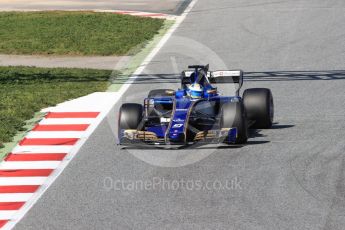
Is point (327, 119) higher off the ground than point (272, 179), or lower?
higher

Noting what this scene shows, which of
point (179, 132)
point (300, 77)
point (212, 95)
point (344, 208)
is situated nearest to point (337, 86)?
point (300, 77)

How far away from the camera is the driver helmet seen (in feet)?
70.1

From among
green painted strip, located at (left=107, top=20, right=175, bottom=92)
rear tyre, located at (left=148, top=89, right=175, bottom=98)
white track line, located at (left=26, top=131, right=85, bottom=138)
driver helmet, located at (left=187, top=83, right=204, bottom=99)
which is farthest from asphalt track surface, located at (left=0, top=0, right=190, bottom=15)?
driver helmet, located at (left=187, top=83, right=204, bottom=99)

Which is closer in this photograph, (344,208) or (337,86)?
(344,208)

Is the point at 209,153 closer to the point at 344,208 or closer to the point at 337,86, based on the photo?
the point at 344,208

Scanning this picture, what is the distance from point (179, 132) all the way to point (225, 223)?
14.8 ft

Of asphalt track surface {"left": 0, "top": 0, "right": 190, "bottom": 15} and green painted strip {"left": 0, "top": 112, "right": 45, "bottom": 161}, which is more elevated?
asphalt track surface {"left": 0, "top": 0, "right": 190, "bottom": 15}

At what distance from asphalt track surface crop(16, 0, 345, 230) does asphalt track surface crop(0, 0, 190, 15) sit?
1316 centimetres

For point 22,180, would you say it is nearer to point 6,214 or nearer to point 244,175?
point 6,214

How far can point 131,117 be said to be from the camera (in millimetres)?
20625

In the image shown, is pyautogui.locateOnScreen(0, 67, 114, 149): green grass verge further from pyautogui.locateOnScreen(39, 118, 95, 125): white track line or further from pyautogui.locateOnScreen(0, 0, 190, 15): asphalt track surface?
pyautogui.locateOnScreen(0, 0, 190, 15): asphalt track surface

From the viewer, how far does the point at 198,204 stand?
16.7 m

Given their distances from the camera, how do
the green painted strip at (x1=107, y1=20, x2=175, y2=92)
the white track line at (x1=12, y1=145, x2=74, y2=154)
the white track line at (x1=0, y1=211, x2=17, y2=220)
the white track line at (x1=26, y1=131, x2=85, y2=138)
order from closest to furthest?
the white track line at (x1=0, y1=211, x2=17, y2=220), the white track line at (x1=12, y1=145, x2=74, y2=154), the white track line at (x1=26, y1=131, x2=85, y2=138), the green painted strip at (x1=107, y1=20, x2=175, y2=92)

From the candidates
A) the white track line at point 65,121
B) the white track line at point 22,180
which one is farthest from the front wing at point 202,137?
the white track line at point 65,121
